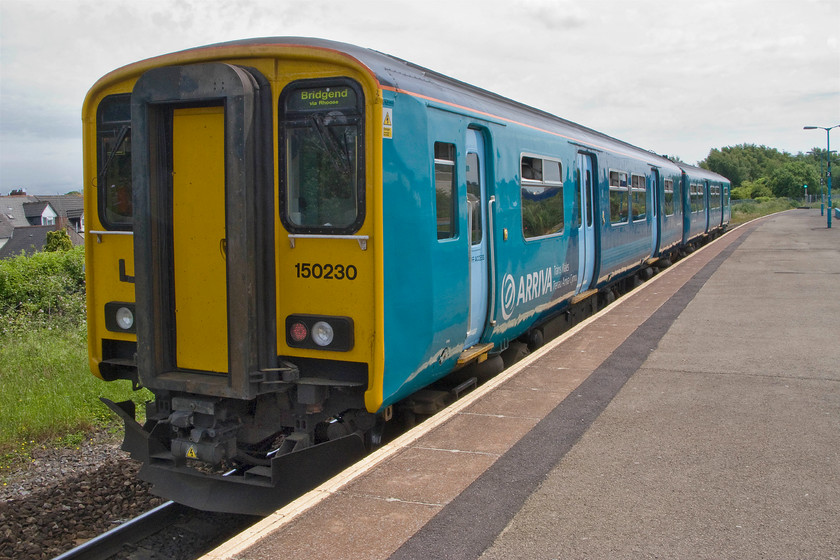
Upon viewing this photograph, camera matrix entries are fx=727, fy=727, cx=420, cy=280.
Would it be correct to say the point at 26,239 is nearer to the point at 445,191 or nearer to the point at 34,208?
the point at 34,208

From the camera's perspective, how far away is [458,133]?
222 inches

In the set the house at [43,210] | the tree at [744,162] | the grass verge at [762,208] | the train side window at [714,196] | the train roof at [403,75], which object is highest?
the tree at [744,162]

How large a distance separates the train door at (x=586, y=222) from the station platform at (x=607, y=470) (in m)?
1.73

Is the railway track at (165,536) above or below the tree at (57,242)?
below

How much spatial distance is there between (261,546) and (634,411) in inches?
132

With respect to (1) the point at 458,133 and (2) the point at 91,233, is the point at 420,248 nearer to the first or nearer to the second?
(1) the point at 458,133

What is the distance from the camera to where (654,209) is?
1567 centimetres

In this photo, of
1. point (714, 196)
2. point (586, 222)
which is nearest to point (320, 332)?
point (586, 222)

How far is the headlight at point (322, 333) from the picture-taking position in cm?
460

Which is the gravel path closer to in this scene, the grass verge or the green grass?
the green grass

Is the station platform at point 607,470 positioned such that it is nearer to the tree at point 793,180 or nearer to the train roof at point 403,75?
the train roof at point 403,75

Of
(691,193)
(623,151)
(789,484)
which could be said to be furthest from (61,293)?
(691,193)

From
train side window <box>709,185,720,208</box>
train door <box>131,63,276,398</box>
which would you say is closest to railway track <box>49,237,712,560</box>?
train door <box>131,63,276,398</box>

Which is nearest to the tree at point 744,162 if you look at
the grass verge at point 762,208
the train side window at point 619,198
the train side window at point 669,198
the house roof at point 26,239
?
the grass verge at point 762,208
